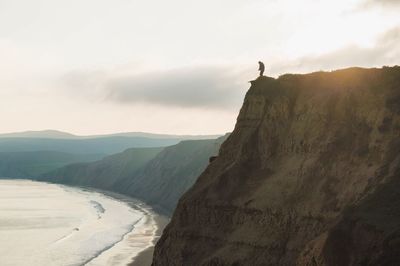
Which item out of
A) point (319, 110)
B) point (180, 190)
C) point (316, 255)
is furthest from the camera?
point (180, 190)

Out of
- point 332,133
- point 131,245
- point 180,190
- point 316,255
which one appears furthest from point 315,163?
point 180,190

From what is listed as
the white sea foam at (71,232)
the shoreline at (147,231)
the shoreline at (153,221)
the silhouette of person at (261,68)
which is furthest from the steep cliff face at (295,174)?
the white sea foam at (71,232)

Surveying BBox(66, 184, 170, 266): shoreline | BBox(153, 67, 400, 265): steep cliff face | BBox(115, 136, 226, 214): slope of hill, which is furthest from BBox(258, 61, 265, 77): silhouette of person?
BBox(115, 136, 226, 214): slope of hill

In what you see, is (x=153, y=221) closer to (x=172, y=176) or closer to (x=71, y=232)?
(x=71, y=232)

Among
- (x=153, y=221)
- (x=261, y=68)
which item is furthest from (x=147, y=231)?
(x=261, y=68)

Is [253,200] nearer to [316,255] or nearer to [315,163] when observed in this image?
[315,163]
